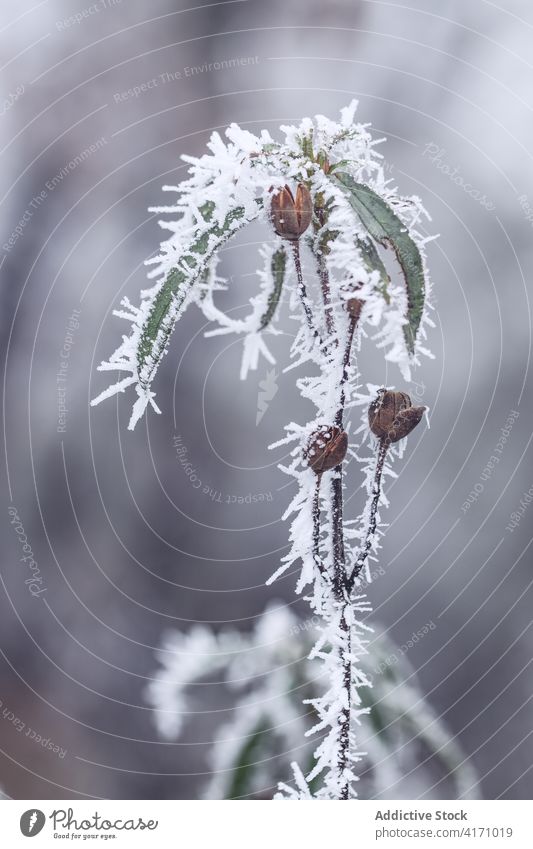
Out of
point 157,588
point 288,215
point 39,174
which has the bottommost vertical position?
point 157,588

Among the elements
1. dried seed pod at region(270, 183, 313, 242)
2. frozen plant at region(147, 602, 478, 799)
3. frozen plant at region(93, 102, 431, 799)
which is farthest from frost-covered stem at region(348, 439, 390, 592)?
frozen plant at region(147, 602, 478, 799)

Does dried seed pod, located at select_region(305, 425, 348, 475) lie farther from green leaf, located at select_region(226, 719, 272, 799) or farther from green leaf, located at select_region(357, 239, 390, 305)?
green leaf, located at select_region(226, 719, 272, 799)

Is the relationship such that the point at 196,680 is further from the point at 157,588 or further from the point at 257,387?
the point at 257,387

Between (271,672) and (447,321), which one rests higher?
(447,321)

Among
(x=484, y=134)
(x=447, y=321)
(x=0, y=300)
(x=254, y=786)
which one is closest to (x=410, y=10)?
(x=484, y=134)

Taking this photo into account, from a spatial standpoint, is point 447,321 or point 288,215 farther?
point 447,321

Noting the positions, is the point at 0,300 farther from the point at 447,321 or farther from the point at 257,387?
the point at 447,321
